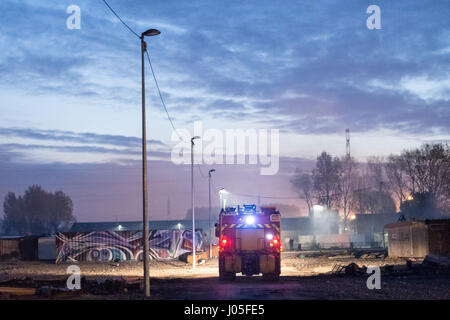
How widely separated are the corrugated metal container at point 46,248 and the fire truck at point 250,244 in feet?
158

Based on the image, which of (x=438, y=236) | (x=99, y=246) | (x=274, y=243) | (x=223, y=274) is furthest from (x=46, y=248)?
(x=274, y=243)

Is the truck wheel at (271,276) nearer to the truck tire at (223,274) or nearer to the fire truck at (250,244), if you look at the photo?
the fire truck at (250,244)

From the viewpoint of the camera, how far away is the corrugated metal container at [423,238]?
144ft

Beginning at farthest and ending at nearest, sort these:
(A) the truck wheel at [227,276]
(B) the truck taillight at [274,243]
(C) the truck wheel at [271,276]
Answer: (A) the truck wheel at [227,276], (C) the truck wheel at [271,276], (B) the truck taillight at [274,243]

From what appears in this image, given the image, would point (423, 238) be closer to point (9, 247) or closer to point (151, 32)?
point (151, 32)

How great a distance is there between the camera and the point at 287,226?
126m

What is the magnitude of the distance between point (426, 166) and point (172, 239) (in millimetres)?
46414

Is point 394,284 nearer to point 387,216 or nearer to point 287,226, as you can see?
point 387,216

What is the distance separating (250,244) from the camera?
90.3ft

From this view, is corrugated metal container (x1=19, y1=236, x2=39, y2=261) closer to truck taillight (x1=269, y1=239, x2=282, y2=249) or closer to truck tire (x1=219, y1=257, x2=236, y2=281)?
truck tire (x1=219, y1=257, x2=236, y2=281)

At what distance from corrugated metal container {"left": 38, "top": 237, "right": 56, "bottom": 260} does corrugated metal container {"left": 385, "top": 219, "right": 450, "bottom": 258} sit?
42.7 meters

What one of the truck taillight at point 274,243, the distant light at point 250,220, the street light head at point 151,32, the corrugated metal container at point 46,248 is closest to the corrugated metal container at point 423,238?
the truck taillight at point 274,243

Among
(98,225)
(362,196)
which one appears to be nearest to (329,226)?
(362,196)

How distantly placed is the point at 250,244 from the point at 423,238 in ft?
73.9
